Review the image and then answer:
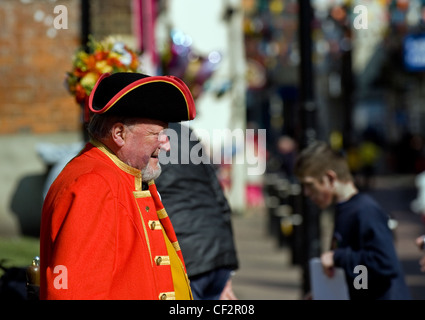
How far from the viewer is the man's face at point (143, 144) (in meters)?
2.75

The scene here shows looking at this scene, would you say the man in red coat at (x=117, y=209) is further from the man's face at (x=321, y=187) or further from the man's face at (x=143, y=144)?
the man's face at (x=321, y=187)

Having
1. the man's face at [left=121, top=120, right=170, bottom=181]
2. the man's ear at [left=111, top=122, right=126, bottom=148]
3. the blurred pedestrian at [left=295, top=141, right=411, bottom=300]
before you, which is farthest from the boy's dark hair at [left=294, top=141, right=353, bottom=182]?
the man's ear at [left=111, top=122, right=126, bottom=148]

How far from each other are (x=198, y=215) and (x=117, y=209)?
4.74 ft

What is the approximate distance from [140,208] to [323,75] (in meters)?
40.5

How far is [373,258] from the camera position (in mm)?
3914

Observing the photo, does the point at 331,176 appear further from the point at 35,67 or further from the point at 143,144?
the point at 35,67

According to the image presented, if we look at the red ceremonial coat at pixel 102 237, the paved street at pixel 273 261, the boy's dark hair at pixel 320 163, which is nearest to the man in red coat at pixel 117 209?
the red ceremonial coat at pixel 102 237

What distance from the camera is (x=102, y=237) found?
247 cm

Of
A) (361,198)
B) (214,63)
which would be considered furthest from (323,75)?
(361,198)

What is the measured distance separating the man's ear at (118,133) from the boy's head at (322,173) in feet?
5.63

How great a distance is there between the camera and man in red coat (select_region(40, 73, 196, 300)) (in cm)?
244

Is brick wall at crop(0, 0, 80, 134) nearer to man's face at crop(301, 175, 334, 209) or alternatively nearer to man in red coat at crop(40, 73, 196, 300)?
man's face at crop(301, 175, 334, 209)

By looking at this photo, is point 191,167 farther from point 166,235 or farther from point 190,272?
point 166,235

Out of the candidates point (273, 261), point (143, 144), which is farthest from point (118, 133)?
point (273, 261)
